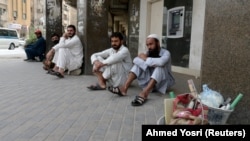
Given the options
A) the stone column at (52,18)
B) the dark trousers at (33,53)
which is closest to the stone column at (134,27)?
the stone column at (52,18)

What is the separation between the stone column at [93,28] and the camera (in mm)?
8117

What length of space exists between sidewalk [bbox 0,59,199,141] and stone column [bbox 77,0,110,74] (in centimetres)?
171

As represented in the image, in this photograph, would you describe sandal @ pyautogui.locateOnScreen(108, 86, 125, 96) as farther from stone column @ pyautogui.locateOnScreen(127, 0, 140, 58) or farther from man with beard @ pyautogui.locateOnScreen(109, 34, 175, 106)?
stone column @ pyautogui.locateOnScreen(127, 0, 140, 58)

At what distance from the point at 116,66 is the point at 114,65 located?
0.14 feet

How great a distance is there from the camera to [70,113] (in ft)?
14.0

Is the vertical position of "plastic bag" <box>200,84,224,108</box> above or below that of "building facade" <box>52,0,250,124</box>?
below

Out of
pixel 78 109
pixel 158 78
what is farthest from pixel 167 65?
pixel 78 109

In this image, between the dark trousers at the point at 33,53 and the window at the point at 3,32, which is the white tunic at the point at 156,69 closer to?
the dark trousers at the point at 33,53

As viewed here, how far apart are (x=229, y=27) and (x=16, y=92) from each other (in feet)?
13.3

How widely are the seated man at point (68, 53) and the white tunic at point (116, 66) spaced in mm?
1853

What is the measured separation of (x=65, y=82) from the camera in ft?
22.9

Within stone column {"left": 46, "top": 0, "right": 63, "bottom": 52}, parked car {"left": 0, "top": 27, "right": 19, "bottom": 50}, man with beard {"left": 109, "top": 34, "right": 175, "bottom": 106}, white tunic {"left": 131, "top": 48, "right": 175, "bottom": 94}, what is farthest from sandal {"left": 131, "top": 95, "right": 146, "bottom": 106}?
parked car {"left": 0, "top": 27, "right": 19, "bottom": 50}

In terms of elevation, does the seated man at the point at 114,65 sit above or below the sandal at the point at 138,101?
above

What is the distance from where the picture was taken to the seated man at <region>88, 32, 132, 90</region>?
5.70 metres
